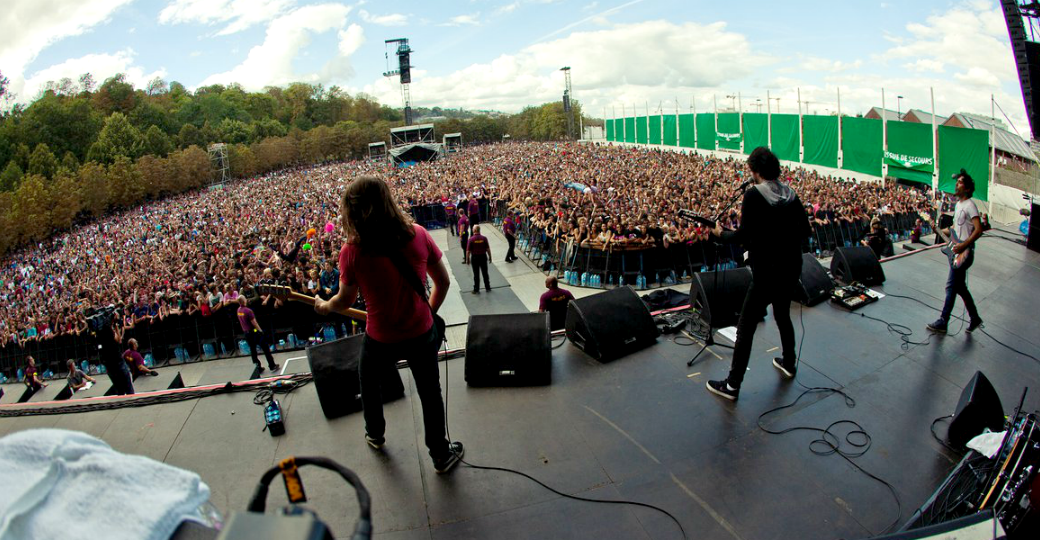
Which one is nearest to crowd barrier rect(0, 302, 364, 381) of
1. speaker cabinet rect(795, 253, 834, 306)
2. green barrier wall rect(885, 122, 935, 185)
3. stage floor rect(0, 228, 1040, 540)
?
stage floor rect(0, 228, 1040, 540)

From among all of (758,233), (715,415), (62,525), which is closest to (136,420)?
(62,525)

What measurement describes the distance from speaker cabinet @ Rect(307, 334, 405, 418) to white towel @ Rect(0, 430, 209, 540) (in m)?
2.75

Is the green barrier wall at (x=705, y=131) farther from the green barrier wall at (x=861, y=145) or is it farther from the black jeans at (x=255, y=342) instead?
the black jeans at (x=255, y=342)

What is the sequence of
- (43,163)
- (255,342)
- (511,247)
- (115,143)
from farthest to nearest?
(115,143), (43,163), (511,247), (255,342)

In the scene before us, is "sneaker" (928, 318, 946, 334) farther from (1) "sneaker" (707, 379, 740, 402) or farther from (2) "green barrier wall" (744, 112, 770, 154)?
(2) "green barrier wall" (744, 112, 770, 154)

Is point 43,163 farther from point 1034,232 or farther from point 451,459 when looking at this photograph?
point 1034,232

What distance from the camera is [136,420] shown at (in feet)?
13.6

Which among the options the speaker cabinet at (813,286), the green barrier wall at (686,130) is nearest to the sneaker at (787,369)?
the speaker cabinet at (813,286)

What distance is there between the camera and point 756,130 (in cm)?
3434

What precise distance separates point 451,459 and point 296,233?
16433 millimetres

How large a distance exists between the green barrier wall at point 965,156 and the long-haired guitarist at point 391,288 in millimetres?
21181

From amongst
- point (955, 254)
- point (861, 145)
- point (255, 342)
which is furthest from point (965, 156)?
point (255, 342)

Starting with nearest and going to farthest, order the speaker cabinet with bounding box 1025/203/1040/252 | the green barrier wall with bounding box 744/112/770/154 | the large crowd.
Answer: the speaker cabinet with bounding box 1025/203/1040/252 → the large crowd → the green barrier wall with bounding box 744/112/770/154

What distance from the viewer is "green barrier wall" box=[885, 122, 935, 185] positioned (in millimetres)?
21266
